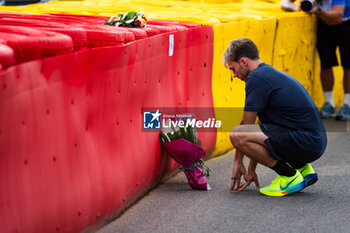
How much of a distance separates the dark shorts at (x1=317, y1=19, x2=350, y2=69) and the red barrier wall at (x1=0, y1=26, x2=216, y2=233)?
14.1ft

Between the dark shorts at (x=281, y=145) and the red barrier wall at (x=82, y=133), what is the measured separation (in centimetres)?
94

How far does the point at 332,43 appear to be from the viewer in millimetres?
10398

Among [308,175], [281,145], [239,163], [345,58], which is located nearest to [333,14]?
[345,58]

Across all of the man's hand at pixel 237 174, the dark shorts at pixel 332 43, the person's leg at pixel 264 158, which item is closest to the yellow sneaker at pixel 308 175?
the person's leg at pixel 264 158

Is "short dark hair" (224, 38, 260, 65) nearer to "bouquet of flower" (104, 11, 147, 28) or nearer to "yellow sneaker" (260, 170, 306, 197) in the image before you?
"bouquet of flower" (104, 11, 147, 28)

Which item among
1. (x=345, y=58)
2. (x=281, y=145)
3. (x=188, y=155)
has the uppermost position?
(x=281, y=145)

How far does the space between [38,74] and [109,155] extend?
1241mm

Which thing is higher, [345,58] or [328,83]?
[345,58]

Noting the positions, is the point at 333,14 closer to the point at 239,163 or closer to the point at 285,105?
the point at 285,105

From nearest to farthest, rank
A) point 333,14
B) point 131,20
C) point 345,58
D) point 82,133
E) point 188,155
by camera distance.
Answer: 1. point 82,133
2. point 188,155
3. point 131,20
4. point 333,14
5. point 345,58

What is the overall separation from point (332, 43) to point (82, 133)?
658 cm

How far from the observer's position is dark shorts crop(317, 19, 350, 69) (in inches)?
401

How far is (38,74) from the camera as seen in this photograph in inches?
154

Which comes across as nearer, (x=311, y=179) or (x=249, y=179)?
(x=249, y=179)
